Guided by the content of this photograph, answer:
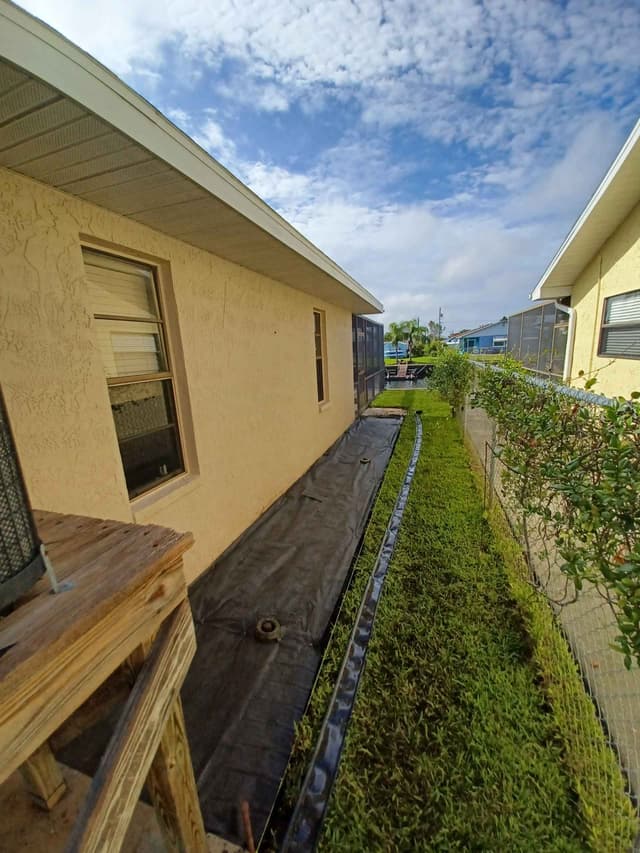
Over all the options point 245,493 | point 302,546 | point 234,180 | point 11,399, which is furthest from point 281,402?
point 11,399

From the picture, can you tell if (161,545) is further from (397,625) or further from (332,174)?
(332,174)

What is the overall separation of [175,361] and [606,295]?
245 inches

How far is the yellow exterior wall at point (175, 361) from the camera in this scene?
1761 mm

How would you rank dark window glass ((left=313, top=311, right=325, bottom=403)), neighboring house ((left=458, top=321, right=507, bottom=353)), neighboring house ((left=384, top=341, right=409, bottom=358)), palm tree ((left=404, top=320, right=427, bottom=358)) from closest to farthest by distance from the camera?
dark window glass ((left=313, top=311, right=325, bottom=403)) < palm tree ((left=404, top=320, right=427, bottom=358)) < neighboring house ((left=384, top=341, right=409, bottom=358)) < neighboring house ((left=458, top=321, right=507, bottom=353))

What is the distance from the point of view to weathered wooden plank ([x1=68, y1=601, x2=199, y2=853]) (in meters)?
0.65

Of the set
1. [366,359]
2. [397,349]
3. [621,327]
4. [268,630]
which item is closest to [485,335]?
[397,349]

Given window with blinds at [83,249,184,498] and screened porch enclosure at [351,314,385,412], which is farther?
screened porch enclosure at [351,314,385,412]

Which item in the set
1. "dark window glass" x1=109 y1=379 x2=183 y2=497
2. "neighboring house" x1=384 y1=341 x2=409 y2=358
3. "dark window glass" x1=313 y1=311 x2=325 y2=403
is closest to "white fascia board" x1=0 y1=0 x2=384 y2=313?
"dark window glass" x1=109 y1=379 x2=183 y2=497

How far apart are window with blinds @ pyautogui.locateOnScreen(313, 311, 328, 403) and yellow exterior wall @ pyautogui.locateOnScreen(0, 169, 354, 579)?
4.19ft

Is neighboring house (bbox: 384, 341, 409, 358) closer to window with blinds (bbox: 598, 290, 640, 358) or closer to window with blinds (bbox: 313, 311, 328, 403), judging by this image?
window with blinds (bbox: 313, 311, 328, 403)

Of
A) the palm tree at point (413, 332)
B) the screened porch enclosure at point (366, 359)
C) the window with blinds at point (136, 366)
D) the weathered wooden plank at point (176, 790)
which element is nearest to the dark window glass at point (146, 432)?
the window with blinds at point (136, 366)

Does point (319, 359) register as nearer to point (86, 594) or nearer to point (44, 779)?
point (44, 779)

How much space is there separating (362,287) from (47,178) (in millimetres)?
5128

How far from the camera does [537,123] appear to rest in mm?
4570
